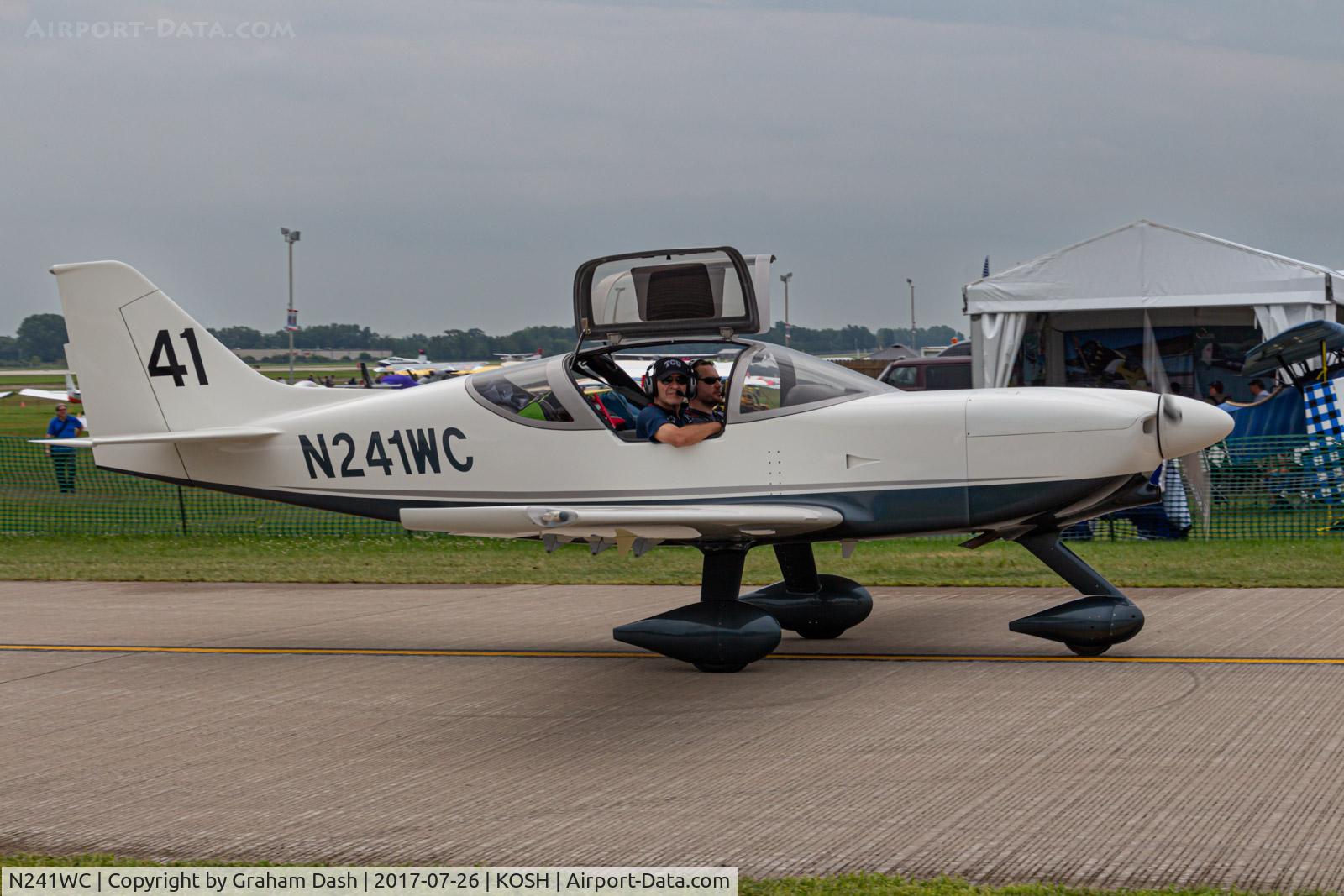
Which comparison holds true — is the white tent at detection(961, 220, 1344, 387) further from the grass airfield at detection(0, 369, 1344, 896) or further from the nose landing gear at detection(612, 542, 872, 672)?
the nose landing gear at detection(612, 542, 872, 672)

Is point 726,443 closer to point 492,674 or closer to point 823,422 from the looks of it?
point 823,422

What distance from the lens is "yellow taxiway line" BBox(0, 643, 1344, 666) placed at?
26.2ft

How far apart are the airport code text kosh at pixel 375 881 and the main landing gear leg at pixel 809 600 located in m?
4.66

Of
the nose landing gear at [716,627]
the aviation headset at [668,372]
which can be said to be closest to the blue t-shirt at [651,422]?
the aviation headset at [668,372]

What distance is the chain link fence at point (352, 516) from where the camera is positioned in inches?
572

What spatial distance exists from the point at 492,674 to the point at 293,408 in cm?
259

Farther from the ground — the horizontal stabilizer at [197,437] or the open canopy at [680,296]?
the open canopy at [680,296]

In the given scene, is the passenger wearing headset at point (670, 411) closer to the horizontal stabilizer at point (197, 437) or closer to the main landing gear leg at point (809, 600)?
the main landing gear leg at point (809, 600)

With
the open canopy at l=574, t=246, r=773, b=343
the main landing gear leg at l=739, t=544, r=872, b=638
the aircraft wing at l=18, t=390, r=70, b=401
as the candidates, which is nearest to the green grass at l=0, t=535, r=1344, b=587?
the main landing gear leg at l=739, t=544, r=872, b=638

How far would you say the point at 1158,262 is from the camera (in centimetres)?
2039

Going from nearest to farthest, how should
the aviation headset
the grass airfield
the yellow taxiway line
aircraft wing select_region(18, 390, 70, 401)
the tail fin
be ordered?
1. the yellow taxiway line
2. the aviation headset
3. the tail fin
4. the grass airfield
5. aircraft wing select_region(18, 390, 70, 401)

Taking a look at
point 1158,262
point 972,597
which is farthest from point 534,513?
point 1158,262

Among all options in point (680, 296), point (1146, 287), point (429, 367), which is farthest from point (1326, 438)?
point (429, 367)

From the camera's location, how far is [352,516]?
49.2 ft
